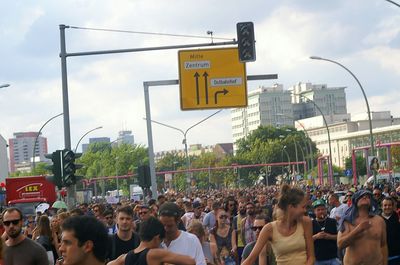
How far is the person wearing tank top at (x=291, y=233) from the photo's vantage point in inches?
372

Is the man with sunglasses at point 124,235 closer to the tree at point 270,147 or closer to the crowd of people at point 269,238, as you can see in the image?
the crowd of people at point 269,238

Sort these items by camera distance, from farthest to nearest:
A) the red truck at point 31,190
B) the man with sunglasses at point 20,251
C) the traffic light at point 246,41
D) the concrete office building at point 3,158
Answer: the concrete office building at point 3,158, the red truck at point 31,190, the traffic light at point 246,41, the man with sunglasses at point 20,251

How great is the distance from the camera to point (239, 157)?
172875 millimetres

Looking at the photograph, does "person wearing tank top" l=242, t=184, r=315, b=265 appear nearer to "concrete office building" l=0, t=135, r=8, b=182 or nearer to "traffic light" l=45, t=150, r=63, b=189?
"traffic light" l=45, t=150, r=63, b=189

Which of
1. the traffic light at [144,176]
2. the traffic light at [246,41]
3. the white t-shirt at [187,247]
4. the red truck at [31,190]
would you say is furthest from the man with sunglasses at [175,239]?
the red truck at [31,190]

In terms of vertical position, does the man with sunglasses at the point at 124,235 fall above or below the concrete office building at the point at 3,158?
below

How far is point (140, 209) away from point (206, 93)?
13.9m

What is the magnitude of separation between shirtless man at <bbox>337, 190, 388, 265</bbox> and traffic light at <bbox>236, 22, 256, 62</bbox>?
45.0 feet

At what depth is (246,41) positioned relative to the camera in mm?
24281

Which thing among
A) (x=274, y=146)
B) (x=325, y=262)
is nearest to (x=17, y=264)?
(x=325, y=262)

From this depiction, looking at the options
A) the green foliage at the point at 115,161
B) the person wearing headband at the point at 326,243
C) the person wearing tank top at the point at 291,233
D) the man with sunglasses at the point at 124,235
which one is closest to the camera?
the person wearing tank top at the point at 291,233

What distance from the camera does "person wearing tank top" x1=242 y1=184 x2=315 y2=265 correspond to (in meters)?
9.45

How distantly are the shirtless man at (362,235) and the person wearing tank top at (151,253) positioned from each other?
2905 millimetres

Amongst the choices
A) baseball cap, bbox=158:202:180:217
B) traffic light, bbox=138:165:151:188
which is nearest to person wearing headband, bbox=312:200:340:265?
baseball cap, bbox=158:202:180:217
